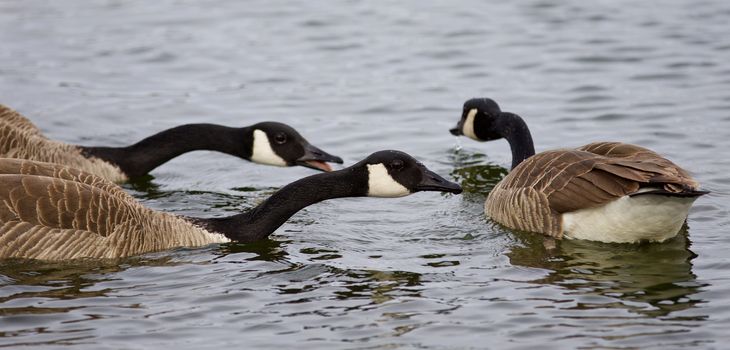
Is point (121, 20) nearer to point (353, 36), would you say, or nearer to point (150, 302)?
point (353, 36)

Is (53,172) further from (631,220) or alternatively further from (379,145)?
(379,145)

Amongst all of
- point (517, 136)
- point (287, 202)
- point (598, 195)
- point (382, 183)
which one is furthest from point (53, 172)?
point (517, 136)

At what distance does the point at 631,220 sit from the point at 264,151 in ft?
14.2

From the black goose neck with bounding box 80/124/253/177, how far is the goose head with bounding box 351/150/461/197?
10.1 ft

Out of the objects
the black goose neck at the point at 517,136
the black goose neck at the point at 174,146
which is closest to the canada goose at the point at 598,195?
the black goose neck at the point at 517,136

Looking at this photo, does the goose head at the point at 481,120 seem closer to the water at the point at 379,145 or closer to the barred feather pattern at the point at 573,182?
the water at the point at 379,145

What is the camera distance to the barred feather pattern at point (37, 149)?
40.6ft

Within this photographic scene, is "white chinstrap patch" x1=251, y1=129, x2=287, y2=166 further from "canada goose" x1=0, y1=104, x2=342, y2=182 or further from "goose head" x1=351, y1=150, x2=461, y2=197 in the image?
"goose head" x1=351, y1=150, x2=461, y2=197

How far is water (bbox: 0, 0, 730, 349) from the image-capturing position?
8016 mm

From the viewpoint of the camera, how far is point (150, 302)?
8531mm

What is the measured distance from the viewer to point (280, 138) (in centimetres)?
1218

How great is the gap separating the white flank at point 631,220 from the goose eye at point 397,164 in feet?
5.07

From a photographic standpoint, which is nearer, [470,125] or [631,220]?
[631,220]

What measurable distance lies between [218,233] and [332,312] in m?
2.15
